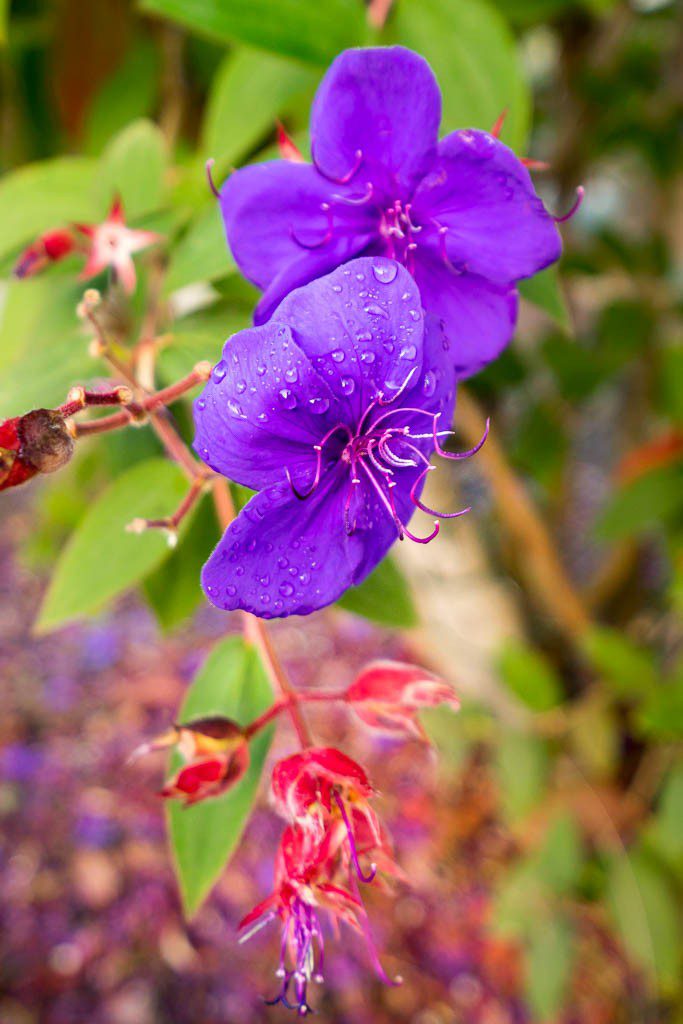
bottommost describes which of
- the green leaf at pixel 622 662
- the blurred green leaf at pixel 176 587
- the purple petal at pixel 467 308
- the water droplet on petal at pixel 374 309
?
the green leaf at pixel 622 662

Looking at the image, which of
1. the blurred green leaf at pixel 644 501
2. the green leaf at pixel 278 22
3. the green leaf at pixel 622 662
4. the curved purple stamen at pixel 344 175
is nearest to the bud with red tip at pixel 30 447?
the curved purple stamen at pixel 344 175

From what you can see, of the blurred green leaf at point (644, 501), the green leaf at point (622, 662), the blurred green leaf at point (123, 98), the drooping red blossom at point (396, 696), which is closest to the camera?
the drooping red blossom at point (396, 696)

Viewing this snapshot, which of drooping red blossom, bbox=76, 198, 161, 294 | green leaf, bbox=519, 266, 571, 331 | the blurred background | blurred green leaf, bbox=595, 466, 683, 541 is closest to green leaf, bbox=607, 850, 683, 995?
the blurred background

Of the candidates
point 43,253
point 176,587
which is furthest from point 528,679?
point 43,253

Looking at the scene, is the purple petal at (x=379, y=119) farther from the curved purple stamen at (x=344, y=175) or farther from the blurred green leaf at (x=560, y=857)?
the blurred green leaf at (x=560, y=857)

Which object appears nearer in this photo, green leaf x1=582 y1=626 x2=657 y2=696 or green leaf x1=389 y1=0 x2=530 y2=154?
green leaf x1=389 y1=0 x2=530 y2=154

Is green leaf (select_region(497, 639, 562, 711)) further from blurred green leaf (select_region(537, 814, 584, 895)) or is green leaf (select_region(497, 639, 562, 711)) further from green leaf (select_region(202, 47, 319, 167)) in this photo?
green leaf (select_region(202, 47, 319, 167))
